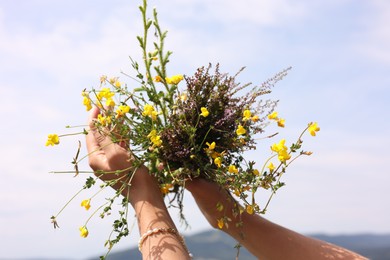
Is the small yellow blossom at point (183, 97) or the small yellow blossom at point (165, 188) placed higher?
the small yellow blossom at point (183, 97)

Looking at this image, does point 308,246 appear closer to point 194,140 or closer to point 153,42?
point 194,140

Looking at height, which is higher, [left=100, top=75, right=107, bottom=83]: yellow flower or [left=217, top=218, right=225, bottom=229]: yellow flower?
[left=100, top=75, right=107, bottom=83]: yellow flower

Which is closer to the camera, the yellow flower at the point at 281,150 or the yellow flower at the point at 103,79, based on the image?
the yellow flower at the point at 281,150

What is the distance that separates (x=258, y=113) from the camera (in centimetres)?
215

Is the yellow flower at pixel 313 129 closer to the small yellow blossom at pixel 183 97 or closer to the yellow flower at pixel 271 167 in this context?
the yellow flower at pixel 271 167

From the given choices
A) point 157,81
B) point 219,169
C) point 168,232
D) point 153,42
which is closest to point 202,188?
point 219,169

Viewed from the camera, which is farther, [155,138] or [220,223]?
[220,223]

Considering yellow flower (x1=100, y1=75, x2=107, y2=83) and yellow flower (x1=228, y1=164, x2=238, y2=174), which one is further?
yellow flower (x1=100, y1=75, x2=107, y2=83)

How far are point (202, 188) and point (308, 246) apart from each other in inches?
19.1

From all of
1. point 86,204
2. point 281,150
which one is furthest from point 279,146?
point 86,204

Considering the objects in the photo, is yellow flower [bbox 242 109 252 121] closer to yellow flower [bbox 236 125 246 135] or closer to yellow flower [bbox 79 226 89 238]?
yellow flower [bbox 236 125 246 135]

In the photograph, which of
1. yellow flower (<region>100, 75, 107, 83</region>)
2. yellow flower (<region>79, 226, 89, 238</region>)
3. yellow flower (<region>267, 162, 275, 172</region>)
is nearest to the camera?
yellow flower (<region>79, 226, 89, 238</region>)

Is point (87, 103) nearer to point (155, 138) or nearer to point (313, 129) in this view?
point (155, 138)

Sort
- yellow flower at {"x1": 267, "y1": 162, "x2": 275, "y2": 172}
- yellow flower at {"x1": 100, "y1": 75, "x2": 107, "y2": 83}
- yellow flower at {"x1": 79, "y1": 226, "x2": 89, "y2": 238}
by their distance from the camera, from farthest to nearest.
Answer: yellow flower at {"x1": 100, "y1": 75, "x2": 107, "y2": 83} → yellow flower at {"x1": 267, "y1": 162, "x2": 275, "y2": 172} → yellow flower at {"x1": 79, "y1": 226, "x2": 89, "y2": 238}
